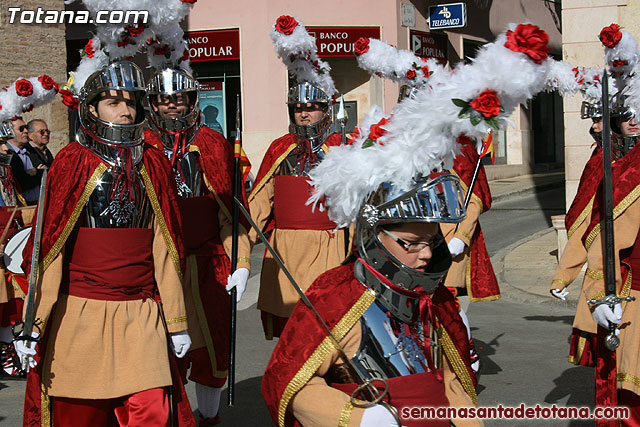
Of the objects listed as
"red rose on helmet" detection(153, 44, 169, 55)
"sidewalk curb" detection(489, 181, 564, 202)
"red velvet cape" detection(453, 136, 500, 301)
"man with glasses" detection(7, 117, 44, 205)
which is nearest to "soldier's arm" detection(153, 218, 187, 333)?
"red rose on helmet" detection(153, 44, 169, 55)

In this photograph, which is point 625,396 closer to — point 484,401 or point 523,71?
point 484,401

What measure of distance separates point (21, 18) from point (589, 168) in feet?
39.0

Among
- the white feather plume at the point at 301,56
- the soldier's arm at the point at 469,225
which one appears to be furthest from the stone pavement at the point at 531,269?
the white feather plume at the point at 301,56

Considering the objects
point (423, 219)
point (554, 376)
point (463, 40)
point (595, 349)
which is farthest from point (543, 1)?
point (423, 219)

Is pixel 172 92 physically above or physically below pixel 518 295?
above

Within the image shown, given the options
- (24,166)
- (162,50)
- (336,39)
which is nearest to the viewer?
(162,50)

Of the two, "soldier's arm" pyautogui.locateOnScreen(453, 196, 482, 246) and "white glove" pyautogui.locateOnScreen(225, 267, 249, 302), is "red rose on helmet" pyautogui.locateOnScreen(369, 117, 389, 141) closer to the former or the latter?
"white glove" pyautogui.locateOnScreen(225, 267, 249, 302)

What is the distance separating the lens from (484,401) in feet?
20.7

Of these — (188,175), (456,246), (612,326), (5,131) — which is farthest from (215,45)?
(612,326)

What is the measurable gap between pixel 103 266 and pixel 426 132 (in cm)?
177

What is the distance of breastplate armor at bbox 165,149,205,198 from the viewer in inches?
219

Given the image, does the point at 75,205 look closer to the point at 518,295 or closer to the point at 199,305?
the point at 199,305

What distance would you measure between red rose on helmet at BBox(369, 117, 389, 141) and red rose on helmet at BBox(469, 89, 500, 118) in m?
0.44

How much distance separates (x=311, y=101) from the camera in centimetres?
625
